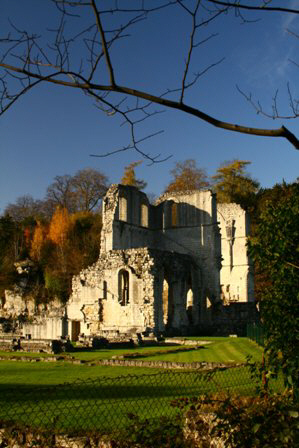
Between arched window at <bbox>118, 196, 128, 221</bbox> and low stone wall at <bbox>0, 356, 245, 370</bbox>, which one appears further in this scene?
arched window at <bbox>118, 196, 128, 221</bbox>

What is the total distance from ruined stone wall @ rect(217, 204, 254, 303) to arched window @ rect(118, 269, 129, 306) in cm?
1501

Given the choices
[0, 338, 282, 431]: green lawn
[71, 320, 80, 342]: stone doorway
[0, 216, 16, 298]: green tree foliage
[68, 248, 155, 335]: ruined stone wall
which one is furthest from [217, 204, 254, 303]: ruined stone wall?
[0, 338, 282, 431]: green lawn

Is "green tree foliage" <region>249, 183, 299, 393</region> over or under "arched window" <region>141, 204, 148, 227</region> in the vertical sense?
under

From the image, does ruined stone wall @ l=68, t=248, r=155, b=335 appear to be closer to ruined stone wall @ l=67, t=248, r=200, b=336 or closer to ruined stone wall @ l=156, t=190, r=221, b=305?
ruined stone wall @ l=67, t=248, r=200, b=336

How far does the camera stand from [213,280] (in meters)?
35.1

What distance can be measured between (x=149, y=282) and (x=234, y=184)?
1100 inches

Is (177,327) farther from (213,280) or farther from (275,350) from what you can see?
(275,350)

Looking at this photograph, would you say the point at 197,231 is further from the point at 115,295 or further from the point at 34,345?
the point at 34,345

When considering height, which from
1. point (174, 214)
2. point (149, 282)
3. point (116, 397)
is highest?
point (174, 214)

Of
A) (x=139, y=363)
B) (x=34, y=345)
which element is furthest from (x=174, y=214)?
(x=139, y=363)

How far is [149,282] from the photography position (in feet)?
96.5

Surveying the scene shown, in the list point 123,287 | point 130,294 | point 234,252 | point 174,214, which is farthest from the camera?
point 234,252

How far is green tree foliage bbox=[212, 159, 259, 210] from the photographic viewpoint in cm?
5372

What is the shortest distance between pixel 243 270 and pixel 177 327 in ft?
49.5
